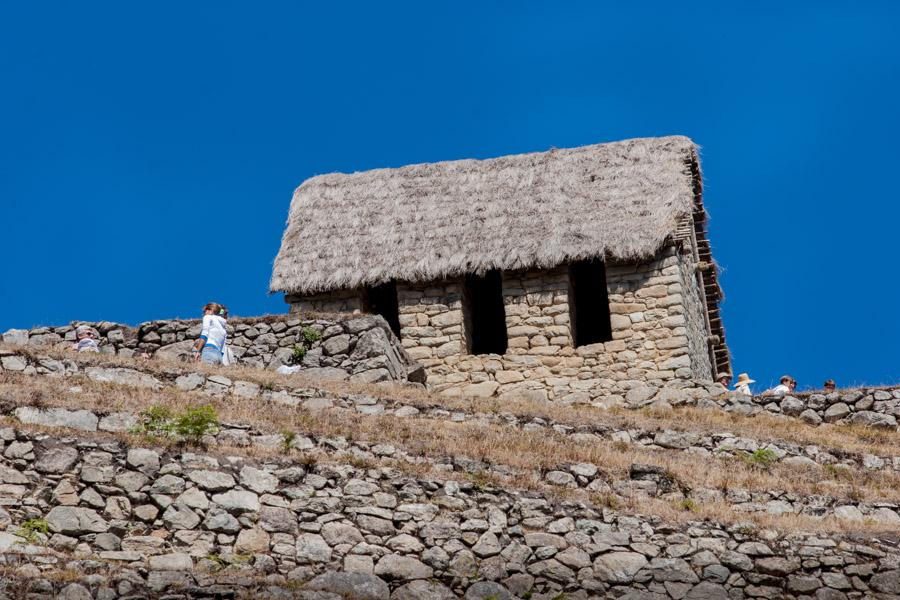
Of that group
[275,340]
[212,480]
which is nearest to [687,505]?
[212,480]

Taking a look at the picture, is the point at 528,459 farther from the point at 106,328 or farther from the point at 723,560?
the point at 106,328

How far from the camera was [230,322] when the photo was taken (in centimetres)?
2566

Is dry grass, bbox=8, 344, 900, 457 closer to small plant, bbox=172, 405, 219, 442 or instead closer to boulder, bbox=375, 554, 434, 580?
small plant, bbox=172, 405, 219, 442

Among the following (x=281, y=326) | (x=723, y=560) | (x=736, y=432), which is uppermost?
(x=281, y=326)

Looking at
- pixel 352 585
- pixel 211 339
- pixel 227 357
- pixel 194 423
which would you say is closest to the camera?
pixel 352 585

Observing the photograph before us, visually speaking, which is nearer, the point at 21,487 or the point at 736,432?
the point at 21,487

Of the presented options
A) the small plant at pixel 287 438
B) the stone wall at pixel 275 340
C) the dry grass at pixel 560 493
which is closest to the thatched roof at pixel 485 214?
Result: the stone wall at pixel 275 340

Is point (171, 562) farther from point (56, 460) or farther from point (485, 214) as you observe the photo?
point (485, 214)

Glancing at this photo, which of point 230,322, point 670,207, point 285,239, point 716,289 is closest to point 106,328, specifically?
point 230,322

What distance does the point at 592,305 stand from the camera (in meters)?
29.2

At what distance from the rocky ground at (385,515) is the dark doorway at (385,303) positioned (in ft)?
32.3

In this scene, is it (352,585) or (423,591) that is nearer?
(352,585)

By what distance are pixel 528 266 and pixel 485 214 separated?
2040 mm

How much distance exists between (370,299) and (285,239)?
6.89ft
